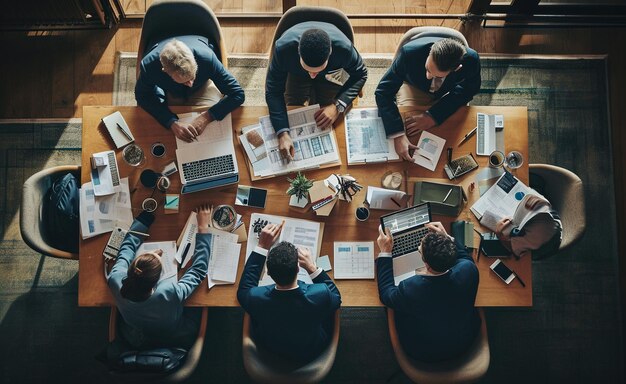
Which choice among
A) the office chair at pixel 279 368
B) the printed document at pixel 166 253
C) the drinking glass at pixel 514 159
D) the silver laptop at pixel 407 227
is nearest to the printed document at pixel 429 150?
the silver laptop at pixel 407 227

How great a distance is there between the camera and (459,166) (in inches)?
106

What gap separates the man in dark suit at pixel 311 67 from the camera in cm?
251

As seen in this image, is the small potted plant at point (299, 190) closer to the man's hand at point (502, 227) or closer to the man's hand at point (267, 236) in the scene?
the man's hand at point (267, 236)

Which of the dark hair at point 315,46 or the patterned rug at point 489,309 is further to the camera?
the patterned rug at point 489,309

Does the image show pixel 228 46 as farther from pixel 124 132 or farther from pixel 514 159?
pixel 514 159

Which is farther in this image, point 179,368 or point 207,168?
point 207,168

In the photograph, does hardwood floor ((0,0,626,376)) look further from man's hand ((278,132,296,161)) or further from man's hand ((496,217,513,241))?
man's hand ((496,217,513,241))

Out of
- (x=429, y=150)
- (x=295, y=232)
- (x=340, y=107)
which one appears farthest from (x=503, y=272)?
(x=340, y=107)

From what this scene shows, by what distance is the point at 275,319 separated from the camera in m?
2.43

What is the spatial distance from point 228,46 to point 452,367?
2702 mm

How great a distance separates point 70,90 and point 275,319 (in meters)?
2.47

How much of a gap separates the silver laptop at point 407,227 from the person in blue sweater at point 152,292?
38.8 inches

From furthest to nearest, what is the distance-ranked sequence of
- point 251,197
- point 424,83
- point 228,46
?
point 228,46 < point 424,83 < point 251,197

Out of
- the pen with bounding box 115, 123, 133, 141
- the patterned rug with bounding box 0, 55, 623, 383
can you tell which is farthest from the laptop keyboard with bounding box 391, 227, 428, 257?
the pen with bounding box 115, 123, 133, 141
